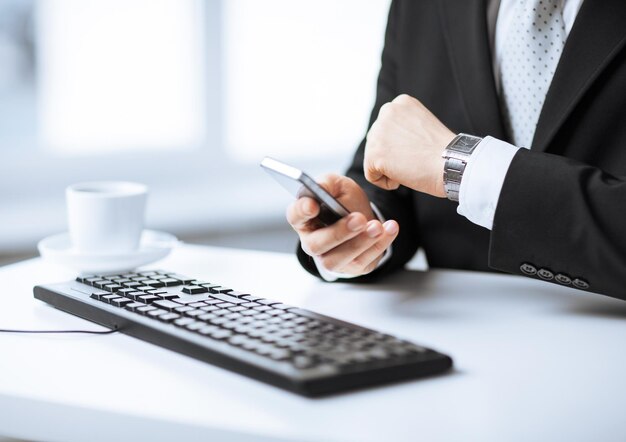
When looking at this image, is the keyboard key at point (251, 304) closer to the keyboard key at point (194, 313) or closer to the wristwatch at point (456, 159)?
the keyboard key at point (194, 313)

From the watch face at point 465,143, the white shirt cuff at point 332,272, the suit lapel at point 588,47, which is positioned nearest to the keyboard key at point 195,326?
the white shirt cuff at point 332,272

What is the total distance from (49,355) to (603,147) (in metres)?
0.84

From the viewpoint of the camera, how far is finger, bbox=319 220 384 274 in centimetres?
109

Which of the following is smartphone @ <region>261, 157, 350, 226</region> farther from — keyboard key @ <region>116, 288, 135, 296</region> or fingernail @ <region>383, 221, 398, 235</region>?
keyboard key @ <region>116, 288, 135, 296</region>

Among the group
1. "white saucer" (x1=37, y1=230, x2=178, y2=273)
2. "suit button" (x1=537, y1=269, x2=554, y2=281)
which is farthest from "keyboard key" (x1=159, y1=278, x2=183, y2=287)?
"suit button" (x1=537, y1=269, x2=554, y2=281)

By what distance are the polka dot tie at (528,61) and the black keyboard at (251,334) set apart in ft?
2.05

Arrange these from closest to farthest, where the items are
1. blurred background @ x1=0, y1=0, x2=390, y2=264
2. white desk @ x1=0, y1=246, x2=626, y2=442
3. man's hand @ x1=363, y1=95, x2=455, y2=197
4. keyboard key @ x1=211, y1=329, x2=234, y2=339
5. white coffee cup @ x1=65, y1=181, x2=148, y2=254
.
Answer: white desk @ x1=0, y1=246, x2=626, y2=442 < keyboard key @ x1=211, y1=329, x2=234, y2=339 < man's hand @ x1=363, y1=95, x2=455, y2=197 < white coffee cup @ x1=65, y1=181, x2=148, y2=254 < blurred background @ x1=0, y1=0, x2=390, y2=264

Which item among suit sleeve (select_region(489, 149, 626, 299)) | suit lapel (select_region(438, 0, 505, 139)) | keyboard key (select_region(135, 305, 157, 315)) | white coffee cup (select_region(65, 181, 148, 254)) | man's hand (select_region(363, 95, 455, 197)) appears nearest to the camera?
keyboard key (select_region(135, 305, 157, 315))

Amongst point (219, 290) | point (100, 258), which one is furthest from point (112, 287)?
point (100, 258)

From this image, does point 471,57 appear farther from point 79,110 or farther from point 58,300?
point 79,110

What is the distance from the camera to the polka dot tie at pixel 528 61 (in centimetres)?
131

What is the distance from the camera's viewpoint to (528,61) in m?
1.35

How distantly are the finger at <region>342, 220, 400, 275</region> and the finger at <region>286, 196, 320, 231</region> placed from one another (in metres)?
0.09

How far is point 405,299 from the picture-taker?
1.13m
